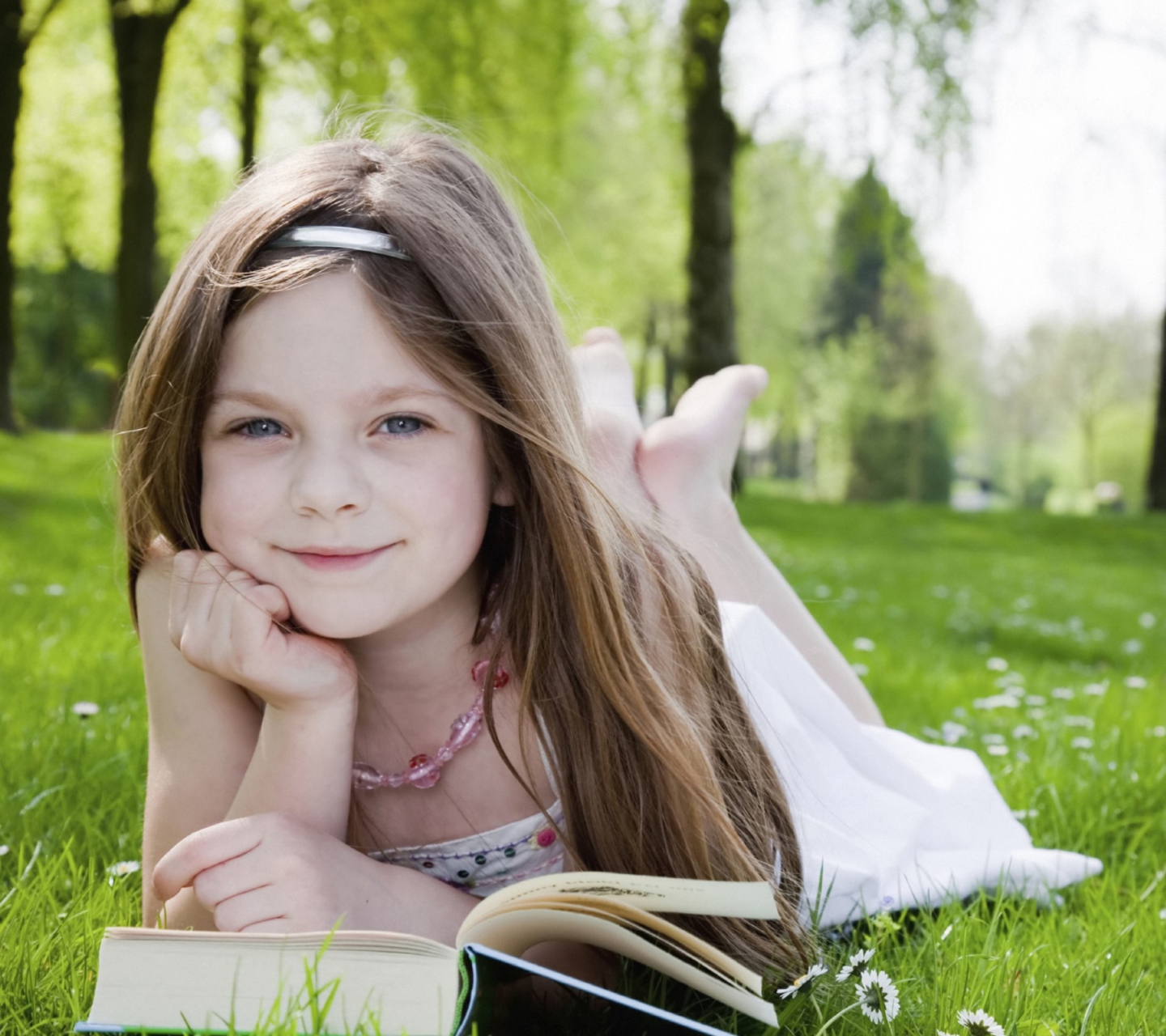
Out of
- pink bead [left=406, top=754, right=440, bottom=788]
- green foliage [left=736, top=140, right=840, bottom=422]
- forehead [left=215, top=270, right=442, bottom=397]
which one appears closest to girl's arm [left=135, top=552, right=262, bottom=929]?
pink bead [left=406, top=754, right=440, bottom=788]

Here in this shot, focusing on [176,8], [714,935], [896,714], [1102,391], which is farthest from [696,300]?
[1102,391]

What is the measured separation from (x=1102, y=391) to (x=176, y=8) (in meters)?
28.2

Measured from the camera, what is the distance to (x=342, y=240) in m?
1.50

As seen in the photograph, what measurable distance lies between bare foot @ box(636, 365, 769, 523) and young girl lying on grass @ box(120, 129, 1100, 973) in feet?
1.61

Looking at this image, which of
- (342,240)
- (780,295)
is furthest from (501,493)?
(780,295)

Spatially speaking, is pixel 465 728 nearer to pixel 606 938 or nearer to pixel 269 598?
pixel 269 598

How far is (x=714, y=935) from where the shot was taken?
154cm

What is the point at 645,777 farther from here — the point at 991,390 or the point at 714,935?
the point at 991,390

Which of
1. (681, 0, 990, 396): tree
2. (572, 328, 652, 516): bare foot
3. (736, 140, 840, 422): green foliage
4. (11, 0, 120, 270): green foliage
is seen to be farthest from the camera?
(736, 140, 840, 422): green foliage

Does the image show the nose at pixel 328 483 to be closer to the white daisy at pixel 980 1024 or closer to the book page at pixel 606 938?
the book page at pixel 606 938

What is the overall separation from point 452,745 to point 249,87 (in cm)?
1097

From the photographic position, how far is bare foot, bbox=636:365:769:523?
2.38m

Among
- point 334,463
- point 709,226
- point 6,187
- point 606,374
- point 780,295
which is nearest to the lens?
point 334,463

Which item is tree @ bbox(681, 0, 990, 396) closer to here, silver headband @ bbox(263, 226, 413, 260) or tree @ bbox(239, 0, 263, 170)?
tree @ bbox(239, 0, 263, 170)
